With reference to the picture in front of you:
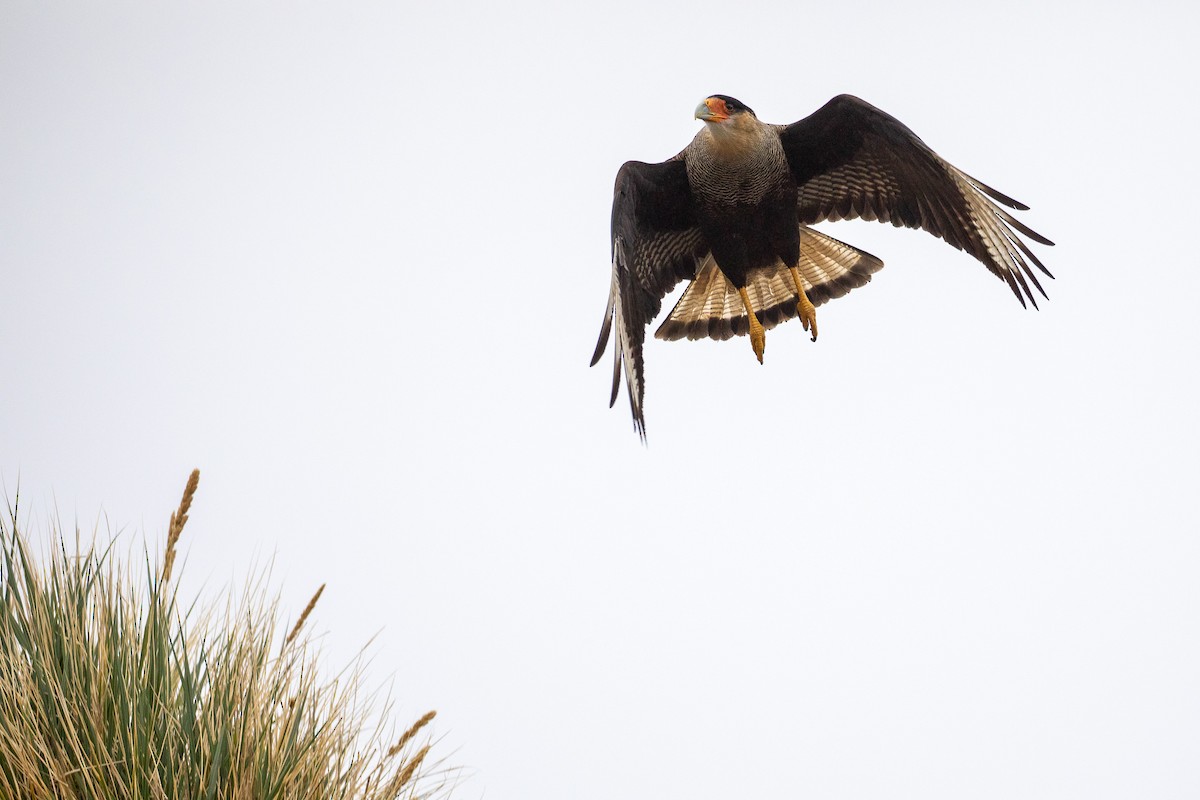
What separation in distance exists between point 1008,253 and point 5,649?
487cm

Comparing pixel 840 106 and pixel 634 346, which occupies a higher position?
pixel 840 106

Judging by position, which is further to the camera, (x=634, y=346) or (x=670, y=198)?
(x=670, y=198)

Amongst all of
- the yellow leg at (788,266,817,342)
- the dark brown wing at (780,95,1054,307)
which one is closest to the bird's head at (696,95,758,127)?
the dark brown wing at (780,95,1054,307)

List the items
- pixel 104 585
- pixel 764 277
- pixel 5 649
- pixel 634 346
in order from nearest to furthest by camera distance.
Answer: pixel 5 649, pixel 104 585, pixel 634 346, pixel 764 277

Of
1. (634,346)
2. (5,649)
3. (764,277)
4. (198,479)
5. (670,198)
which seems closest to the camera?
(198,479)

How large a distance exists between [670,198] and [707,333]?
1.00 m

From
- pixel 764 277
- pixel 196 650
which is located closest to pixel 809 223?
pixel 764 277

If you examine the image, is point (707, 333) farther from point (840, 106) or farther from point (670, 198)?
point (840, 106)

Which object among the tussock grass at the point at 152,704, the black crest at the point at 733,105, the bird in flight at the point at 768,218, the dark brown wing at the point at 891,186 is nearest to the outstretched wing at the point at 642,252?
the bird in flight at the point at 768,218

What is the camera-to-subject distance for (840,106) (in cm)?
604

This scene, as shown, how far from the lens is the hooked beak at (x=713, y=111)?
5.72m

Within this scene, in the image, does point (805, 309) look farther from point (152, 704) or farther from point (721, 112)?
point (152, 704)

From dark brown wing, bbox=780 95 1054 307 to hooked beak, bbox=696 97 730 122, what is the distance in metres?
0.55

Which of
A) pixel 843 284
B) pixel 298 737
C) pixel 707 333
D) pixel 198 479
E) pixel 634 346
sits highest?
pixel 843 284
